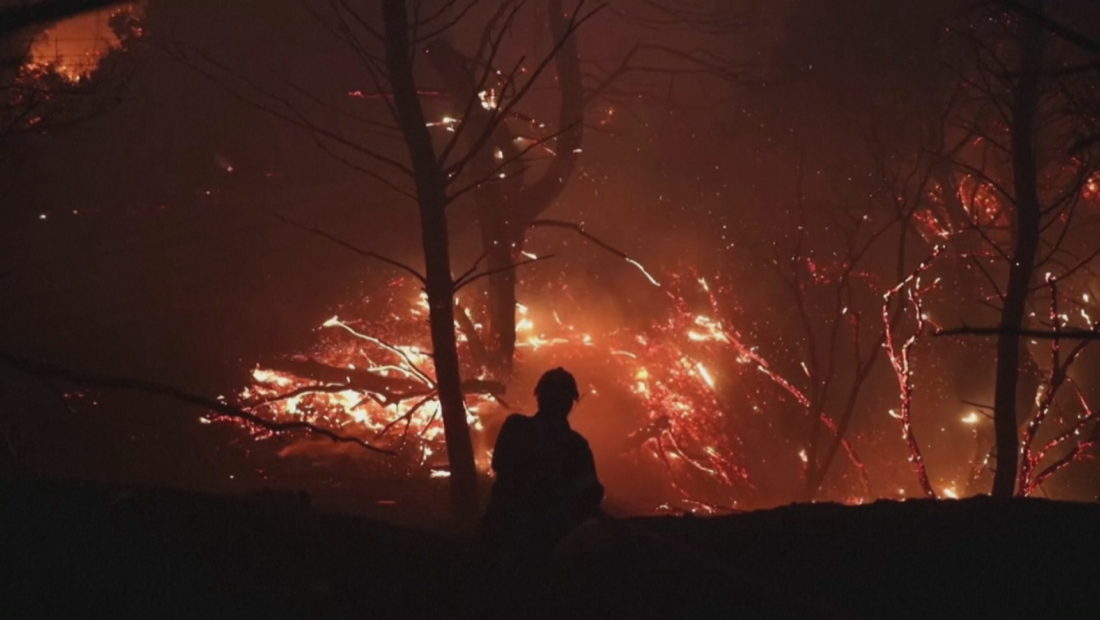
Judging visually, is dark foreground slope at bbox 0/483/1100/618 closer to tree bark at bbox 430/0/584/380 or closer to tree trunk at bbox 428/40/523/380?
tree trunk at bbox 428/40/523/380

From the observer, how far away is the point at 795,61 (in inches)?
664

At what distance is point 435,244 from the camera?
266 inches

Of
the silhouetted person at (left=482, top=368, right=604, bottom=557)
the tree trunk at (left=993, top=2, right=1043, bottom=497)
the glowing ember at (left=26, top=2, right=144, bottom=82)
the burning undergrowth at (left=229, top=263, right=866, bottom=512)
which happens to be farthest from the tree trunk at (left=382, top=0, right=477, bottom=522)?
the glowing ember at (left=26, top=2, right=144, bottom=82)

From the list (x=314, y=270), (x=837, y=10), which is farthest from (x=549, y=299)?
(x=837, y=10)

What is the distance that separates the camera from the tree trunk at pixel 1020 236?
292 inches

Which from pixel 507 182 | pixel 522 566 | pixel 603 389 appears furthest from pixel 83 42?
pixel 522 566

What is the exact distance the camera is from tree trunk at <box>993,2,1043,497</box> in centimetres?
741

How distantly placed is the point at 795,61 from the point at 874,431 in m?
7.67

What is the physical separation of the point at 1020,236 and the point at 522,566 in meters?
6.08

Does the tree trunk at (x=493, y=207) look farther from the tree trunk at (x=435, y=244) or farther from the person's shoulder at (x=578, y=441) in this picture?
the person's shoulder at (x=578, y=441)

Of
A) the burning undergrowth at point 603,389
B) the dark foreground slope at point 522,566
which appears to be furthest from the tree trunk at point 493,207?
the dark foreground slope at point 522,566

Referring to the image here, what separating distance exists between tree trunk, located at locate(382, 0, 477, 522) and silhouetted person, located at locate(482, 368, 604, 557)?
243 cm

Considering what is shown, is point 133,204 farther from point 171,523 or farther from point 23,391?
point 171,523

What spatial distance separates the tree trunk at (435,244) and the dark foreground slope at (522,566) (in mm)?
2527
